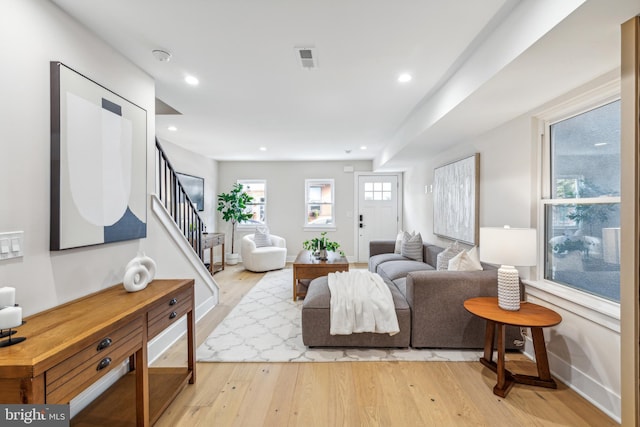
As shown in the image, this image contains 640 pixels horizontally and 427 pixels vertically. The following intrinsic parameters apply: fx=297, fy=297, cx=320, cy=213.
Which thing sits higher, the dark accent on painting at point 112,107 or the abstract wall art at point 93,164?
the dark accent on painting at point 112,107

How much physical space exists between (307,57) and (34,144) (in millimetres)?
1781

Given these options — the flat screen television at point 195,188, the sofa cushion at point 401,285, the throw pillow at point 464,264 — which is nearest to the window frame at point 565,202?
the throw pillow at point 464,264

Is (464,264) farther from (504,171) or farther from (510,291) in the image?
(504,171)

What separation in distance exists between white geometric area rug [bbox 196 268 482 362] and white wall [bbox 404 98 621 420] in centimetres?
67

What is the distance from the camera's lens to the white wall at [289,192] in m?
7.09

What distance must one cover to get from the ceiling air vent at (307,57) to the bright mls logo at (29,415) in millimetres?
2360

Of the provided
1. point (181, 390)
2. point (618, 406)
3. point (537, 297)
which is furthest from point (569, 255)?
point (181, 390)

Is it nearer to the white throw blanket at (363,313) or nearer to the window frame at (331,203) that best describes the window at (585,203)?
the white throw blanket at (363,313)

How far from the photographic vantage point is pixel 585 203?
213 cm

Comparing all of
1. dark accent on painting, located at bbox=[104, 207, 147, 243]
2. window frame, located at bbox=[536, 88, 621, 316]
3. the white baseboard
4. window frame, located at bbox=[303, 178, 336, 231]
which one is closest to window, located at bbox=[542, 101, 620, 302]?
window frame, located at bbox=[536, 88, 621, 316]

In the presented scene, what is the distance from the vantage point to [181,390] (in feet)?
6.85

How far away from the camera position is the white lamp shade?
2.19m

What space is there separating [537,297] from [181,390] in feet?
9.47

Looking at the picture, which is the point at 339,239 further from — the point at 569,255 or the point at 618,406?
the point at 618,406
